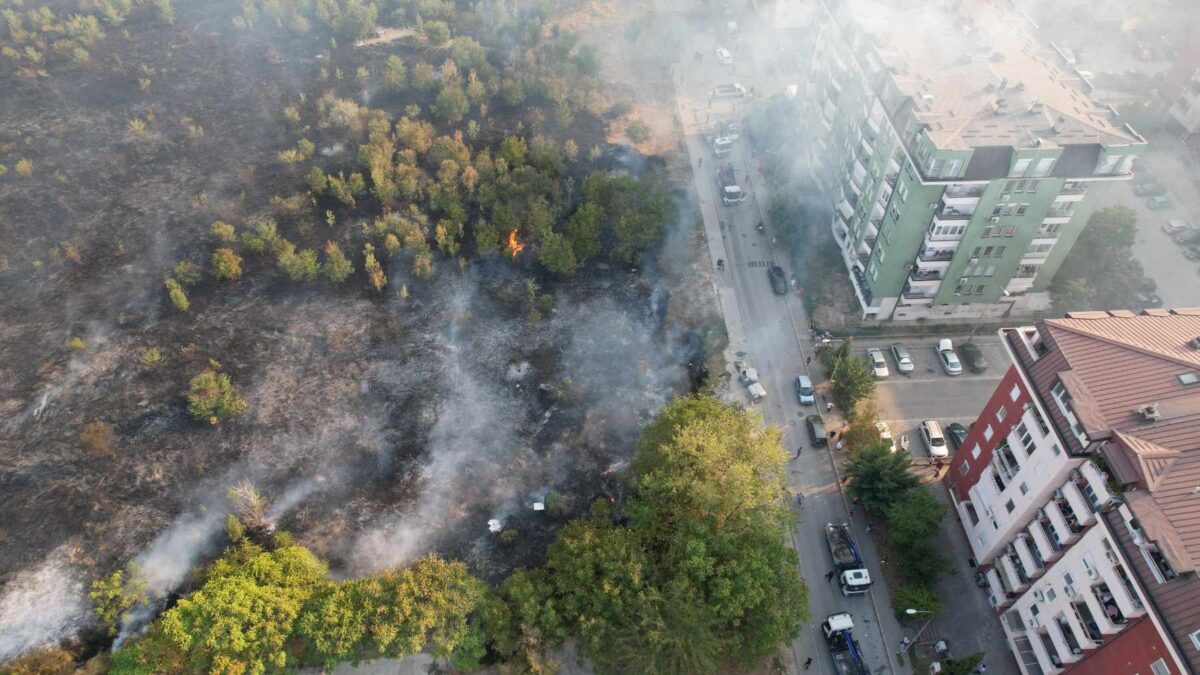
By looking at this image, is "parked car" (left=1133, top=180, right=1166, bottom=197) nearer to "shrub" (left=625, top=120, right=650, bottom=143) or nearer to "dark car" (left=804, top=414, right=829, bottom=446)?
"dark car" (left=804, top=414, right=829, bottom=446)

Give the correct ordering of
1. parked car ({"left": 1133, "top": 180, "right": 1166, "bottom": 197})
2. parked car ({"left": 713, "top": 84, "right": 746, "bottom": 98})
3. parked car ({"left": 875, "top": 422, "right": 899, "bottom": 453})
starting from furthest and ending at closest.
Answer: parked car ({"left": 713, "top": 84, "right": 746, "bottom": 98}), parked car ({"left": 1133, "top": 180, "right": 1166, "bottom": 197}), parked car ({"left": 875, "top": 422, "right": 899, "bottom": 453})

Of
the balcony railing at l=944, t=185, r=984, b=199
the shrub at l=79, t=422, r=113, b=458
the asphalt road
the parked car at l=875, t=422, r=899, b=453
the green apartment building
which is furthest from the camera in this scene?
the parked car at l=875, t=422, r=899, b=453

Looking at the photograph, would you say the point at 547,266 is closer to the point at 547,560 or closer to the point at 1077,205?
the point at 547,560

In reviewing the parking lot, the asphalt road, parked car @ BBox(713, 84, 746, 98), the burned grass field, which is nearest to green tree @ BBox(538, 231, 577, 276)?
the burned grass field

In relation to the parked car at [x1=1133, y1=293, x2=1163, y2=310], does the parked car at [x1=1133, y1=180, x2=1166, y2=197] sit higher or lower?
higher

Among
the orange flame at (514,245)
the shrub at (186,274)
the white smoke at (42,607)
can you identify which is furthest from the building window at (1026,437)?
the shrub at (186,274)

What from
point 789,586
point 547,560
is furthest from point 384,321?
point 789,586

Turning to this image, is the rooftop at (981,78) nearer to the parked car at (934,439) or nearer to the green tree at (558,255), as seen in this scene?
the parked car at (934,439)
